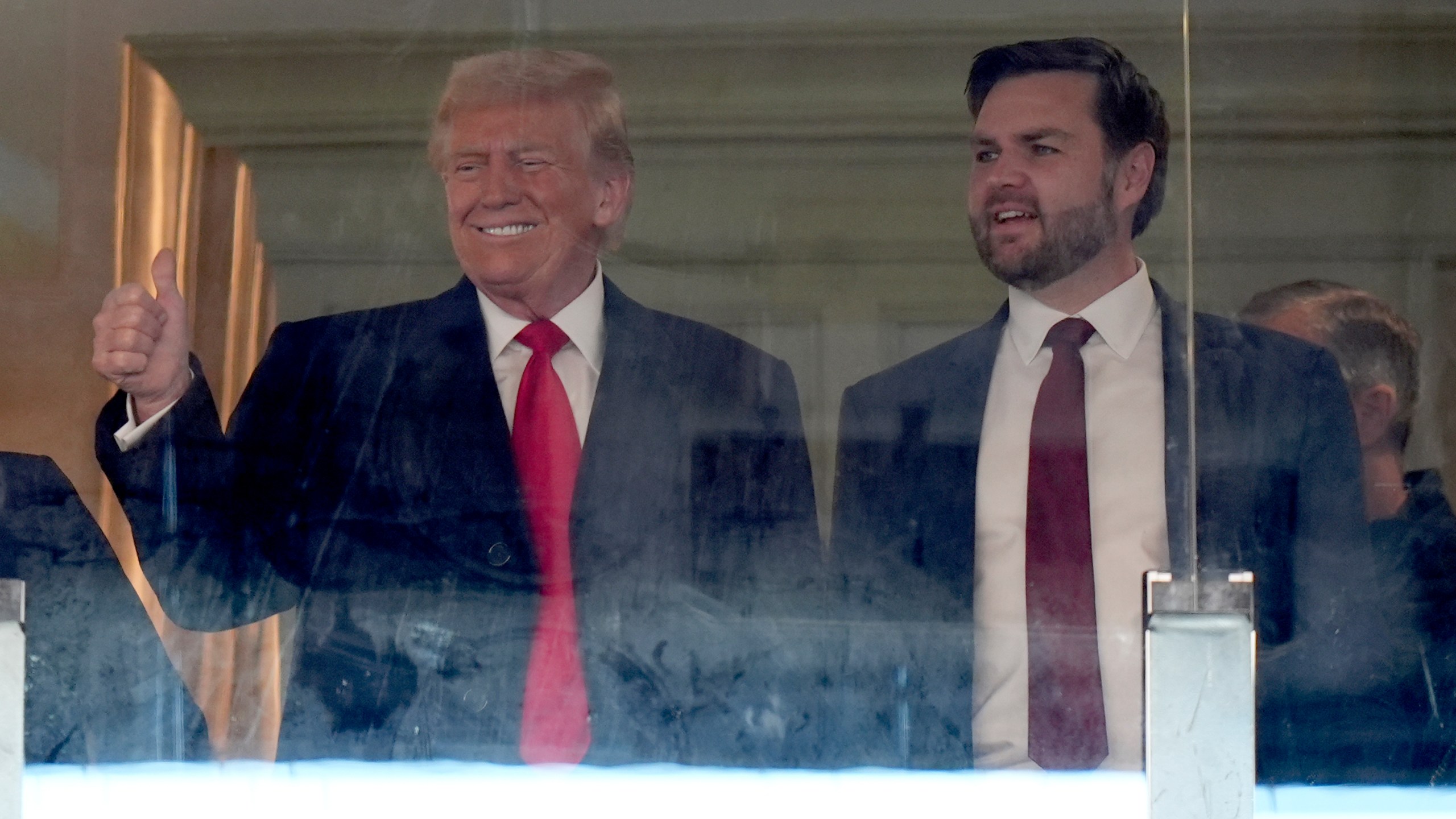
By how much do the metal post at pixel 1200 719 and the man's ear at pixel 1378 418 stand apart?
0.35m

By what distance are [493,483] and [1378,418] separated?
4.40 ft

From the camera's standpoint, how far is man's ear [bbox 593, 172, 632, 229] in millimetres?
2158

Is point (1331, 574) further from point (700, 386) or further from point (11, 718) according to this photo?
point (11, 718)

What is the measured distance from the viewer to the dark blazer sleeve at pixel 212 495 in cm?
222

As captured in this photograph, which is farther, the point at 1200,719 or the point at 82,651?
the point at 82,651

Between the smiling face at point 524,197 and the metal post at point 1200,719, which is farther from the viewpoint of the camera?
the smiling face at point 524,197

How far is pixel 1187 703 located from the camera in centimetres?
203

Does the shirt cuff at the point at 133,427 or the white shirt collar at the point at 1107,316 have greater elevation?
the white shirt collar at the point at 1107,316

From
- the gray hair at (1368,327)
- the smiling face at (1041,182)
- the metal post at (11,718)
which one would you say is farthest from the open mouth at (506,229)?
the gray hair at (1368,327)

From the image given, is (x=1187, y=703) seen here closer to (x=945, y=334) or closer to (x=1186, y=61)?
(x=945, y=334)

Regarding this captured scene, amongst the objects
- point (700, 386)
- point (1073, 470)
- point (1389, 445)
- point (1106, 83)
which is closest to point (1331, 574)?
point (1389, 445)

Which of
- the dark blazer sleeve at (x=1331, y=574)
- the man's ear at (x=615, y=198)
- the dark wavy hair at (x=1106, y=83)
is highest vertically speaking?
the dark wavy hair at (x=1106, y=83)

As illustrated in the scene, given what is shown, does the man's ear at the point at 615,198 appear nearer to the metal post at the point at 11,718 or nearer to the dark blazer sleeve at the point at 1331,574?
the dark blazer sleeve at the point at 1331,574

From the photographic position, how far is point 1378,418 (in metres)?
2.11
